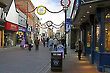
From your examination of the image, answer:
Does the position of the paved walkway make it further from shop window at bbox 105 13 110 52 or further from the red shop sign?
the red shop sign

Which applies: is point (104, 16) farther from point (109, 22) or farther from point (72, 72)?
point (72, 72)

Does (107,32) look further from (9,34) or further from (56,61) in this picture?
(9,34)

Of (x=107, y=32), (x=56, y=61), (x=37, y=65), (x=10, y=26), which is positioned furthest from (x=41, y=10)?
(x=10, y=26)

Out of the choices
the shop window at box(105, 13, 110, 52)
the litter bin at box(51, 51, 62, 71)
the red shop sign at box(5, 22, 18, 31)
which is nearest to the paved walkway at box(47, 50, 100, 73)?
the litter bin at box(51, 51, 62, 71)

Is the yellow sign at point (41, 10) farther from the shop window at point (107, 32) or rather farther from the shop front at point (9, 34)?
the shop front at point (9, 34)

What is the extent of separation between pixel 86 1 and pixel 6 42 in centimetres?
4275

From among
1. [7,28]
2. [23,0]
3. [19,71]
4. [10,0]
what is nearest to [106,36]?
[19,71]

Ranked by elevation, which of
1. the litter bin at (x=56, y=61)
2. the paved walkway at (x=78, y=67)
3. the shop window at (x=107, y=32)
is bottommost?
the paved walkway at (x=78, y=67)

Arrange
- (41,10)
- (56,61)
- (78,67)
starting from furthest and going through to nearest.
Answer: (41,10)
(78,67)
(56,61)

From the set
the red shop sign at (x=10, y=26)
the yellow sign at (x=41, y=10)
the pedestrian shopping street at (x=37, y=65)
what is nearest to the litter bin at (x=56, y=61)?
→ the pedestrian shopping street at (x=37, y=65)

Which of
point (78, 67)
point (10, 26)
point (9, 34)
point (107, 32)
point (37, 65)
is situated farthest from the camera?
point (9, 34)

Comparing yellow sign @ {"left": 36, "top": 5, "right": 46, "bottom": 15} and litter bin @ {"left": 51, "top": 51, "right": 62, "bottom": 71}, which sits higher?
yellow sign @ {"left": 36, "top": 5, "right": 46, "bottom": 15}

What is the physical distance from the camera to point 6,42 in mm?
59188

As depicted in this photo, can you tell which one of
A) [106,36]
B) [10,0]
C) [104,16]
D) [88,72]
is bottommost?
[88,72]
